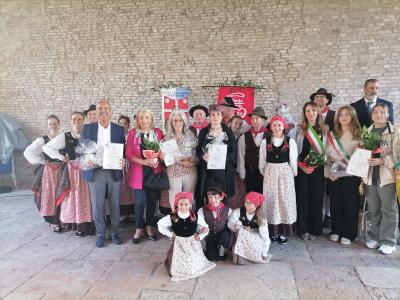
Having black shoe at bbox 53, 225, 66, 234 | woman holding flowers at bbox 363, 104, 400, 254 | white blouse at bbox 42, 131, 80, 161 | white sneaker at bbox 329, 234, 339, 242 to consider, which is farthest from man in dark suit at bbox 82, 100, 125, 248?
woman holding flowers at bbox 363, 104, 400, 254

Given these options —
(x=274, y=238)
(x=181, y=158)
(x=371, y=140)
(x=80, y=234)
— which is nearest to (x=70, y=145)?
(x=80, y=234)

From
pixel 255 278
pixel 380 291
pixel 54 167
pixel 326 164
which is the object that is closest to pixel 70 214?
pixel 54 167

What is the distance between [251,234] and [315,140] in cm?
143

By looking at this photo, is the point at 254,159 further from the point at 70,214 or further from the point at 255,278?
the point at 70,214

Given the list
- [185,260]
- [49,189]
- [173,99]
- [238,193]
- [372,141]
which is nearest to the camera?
[185,260]

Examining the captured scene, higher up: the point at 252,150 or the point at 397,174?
the point at 252,150

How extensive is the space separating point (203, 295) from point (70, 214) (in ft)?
7.89

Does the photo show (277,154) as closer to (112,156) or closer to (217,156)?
(217,156)

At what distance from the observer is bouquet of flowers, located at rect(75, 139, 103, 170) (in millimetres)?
3598

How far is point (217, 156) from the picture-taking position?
3.55 m

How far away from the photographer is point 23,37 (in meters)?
7.52

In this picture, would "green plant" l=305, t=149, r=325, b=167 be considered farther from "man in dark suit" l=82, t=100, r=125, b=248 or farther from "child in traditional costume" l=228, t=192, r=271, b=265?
"man in dark suit" l=82, t=100, r=125, b=248

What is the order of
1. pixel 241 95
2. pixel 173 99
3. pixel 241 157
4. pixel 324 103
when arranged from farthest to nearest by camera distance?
pixel 173 99 → pixel 241 95 → pixel 324 103 → pixel 241 157

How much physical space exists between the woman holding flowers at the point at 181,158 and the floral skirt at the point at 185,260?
685 millimetres
